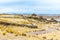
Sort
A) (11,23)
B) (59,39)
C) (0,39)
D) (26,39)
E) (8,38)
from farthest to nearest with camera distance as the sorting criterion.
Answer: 1. (11,23)
2. (59,39)
3. (26,39)
4. (8,38)
5. (0,39)

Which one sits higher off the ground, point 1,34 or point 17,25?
point 1,34

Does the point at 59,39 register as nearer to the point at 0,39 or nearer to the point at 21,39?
the point at 21,39

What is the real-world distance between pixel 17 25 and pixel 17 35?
22451 millimetres

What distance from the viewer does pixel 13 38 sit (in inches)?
753

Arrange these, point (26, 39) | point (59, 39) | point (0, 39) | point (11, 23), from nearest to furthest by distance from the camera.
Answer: point (0, 39) < point (26, 39) < point (59, 39) < point (11, 23)

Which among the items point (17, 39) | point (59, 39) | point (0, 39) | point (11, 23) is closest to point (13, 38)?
point (17, 39)

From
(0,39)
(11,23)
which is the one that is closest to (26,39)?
(0,39)

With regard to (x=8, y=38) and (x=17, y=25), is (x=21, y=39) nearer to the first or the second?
(x=8, y=38)

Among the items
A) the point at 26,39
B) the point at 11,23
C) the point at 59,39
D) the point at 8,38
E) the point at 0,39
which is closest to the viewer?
the point at 0,39

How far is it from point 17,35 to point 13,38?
159 centimetres

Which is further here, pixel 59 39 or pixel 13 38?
pixel 59 39

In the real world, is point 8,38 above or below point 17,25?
above

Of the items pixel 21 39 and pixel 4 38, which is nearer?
pixel 4 38

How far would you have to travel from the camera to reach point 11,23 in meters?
42.8
